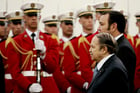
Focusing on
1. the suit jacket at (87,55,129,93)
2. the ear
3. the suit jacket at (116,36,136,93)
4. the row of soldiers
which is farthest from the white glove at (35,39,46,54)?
the suit jacket at (87,55,129,93)

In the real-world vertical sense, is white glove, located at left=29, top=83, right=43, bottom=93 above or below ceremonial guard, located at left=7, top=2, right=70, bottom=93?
below

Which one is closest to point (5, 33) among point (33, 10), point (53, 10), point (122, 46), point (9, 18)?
point (9, 18)

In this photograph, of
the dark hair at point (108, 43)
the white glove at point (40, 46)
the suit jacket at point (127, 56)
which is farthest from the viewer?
the white glove at point (40, 46)

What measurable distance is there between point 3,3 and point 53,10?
1.05 metres

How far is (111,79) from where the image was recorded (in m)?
5.46

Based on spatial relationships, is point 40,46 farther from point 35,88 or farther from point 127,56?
point 127,56

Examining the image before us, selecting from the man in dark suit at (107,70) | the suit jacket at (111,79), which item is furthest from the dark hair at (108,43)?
the suit jacket at (111,79)

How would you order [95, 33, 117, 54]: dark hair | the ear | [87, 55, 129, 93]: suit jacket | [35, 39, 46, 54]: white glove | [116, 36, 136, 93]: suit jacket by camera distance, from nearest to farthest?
[87, 55, 129, 93]: suit jacket < [95, 33, 117, 54]: dark hair < [116, 36, 136, 93]: suit jacket < the ear < [35, 39, 46, 54]: white glove

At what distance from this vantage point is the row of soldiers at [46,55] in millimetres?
7824

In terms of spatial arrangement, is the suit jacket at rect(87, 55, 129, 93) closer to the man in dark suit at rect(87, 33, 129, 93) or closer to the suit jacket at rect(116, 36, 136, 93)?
the man in dark suit at rect(87, 33, 129, 93)

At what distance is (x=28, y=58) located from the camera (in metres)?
7.96

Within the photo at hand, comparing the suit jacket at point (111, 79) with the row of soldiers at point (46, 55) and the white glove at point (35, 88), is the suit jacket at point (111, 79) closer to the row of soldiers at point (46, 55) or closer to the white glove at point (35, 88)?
the row of soldiers at point (46, 55)

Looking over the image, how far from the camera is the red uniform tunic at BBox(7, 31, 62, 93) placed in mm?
7875

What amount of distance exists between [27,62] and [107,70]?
260 centimetres
